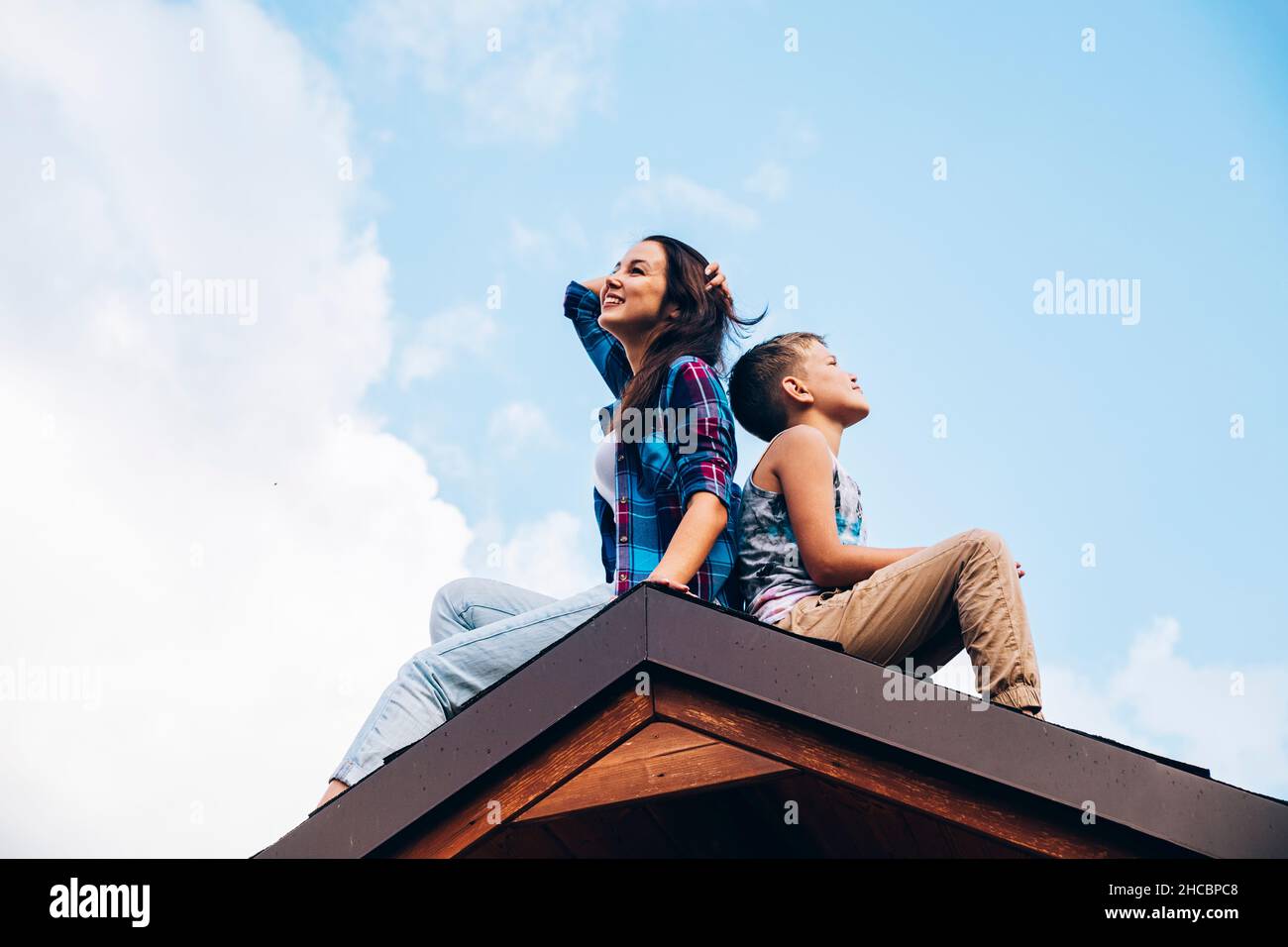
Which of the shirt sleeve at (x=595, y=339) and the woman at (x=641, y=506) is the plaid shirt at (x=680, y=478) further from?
the shirt sleeve at (x=595, y=339)

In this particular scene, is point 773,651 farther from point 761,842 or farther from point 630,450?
point 630,450

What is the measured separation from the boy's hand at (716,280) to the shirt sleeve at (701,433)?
52 cm

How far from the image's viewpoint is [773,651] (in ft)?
10.3

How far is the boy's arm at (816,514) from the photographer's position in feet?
12.8

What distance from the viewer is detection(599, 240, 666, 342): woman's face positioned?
4.77 m

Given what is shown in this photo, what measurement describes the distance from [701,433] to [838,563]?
1.89 ft

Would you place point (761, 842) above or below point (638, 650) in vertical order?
below

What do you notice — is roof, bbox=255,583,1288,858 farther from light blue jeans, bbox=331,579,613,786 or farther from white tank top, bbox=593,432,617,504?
white tank top, bbox=593,432,617,504

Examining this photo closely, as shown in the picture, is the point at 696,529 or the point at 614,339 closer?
the point at 696,529

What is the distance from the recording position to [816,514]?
13.1ft

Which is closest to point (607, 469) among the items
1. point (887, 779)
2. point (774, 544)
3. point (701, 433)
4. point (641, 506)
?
point (641, 506)
